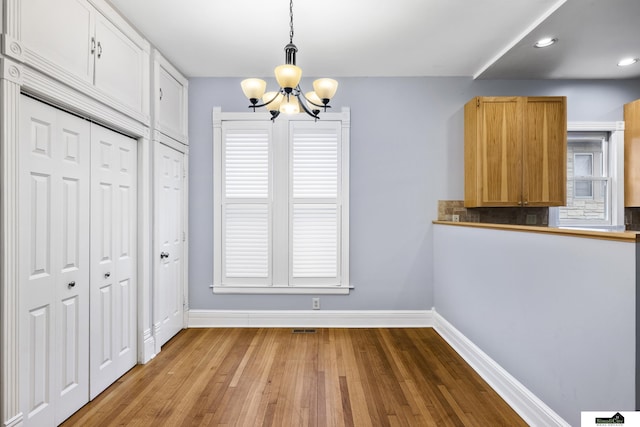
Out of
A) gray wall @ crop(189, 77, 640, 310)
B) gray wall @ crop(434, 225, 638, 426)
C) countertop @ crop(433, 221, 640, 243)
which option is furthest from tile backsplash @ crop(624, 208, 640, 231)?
countertop @ crop(433, 221, 640, 243)

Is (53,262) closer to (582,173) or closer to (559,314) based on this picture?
(559,314)

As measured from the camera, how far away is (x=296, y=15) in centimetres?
260

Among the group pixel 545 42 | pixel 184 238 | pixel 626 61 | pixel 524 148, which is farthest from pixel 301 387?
pixel 626 61

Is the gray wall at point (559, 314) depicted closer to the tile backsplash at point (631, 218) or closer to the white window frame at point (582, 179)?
the white window frame at point (582, 179)

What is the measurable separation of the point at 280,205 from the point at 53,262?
7.19 feet

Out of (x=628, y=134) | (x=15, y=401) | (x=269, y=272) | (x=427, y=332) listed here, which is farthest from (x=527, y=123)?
(x=15, y=401)

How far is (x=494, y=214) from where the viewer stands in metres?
3.85

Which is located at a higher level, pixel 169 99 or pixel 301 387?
pixel 169 99

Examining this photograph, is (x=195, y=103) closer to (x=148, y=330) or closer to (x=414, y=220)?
(x=148, y=330)

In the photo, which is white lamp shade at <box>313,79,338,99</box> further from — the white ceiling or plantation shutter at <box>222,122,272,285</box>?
plantation shutter at <box>222,122,272,285</box>

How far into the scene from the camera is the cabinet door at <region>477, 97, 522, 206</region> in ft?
11.4

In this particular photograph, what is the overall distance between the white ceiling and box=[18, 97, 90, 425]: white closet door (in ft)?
4.05

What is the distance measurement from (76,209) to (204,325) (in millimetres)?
2121
